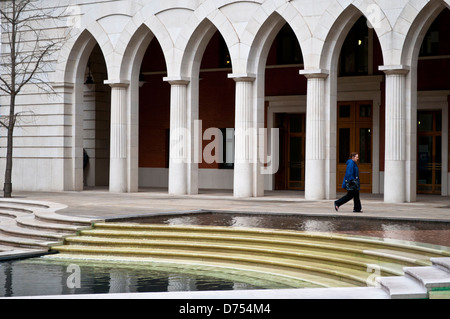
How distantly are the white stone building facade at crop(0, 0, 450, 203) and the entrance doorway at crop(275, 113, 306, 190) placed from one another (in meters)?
0.45

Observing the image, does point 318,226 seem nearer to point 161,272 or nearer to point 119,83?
point 161,272

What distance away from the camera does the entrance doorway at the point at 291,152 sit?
28.4m

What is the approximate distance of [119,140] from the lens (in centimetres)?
2609

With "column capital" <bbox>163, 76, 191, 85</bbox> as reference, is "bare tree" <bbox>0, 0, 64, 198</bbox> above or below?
above

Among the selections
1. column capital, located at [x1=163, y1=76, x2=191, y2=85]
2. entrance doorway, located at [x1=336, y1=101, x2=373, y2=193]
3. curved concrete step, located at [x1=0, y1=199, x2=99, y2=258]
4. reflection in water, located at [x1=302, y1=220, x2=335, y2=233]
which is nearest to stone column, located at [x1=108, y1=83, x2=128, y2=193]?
column capital, located at [x1=163, y1=76, x2=191, y2=85]

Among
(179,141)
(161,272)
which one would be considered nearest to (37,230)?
(161,272)

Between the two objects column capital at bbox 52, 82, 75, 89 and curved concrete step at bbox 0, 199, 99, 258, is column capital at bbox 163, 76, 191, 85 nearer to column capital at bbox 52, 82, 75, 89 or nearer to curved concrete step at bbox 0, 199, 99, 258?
column capital at bbox 52, 82, 75, 89

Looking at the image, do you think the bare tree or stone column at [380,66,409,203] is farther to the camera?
the bare tree

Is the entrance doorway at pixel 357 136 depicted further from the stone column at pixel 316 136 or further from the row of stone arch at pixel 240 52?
the stone column at pixel 316 136

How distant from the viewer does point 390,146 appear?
21.3 meters

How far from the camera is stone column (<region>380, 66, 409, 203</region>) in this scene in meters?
21.2

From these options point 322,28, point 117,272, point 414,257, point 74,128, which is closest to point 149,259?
point 117,272
